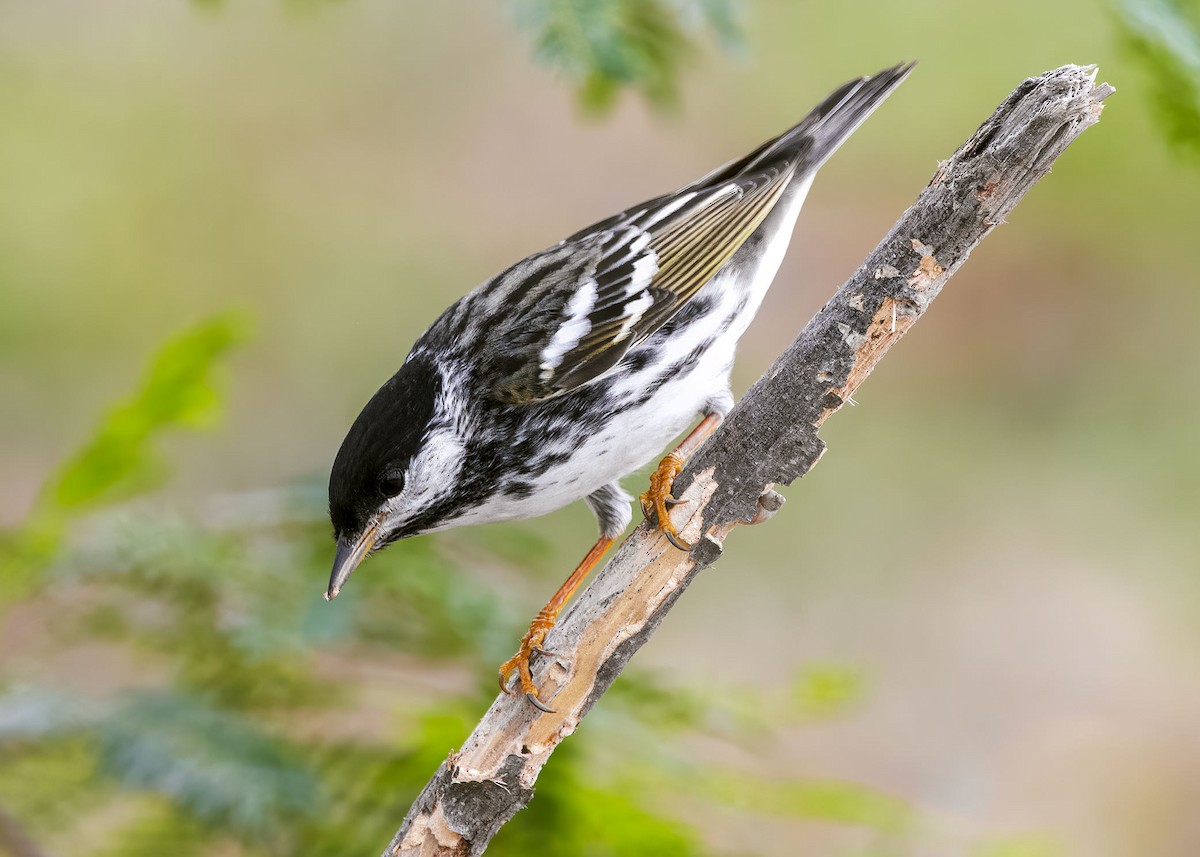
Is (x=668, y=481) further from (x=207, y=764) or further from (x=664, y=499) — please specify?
(x=207, y=764)

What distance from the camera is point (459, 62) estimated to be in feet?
22.5

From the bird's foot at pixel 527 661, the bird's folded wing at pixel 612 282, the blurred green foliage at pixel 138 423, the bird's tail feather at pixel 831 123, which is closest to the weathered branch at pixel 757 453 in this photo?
the bird's foot at pixel 527 661

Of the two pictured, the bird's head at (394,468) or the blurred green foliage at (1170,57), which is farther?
the bird's head at (394,468)

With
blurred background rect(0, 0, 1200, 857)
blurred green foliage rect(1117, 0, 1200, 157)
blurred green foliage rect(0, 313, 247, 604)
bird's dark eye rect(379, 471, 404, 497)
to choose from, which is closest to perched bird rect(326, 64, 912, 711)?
bird's dark eye rect(379, 471, 404, 497)

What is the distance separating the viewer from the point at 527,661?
170cm

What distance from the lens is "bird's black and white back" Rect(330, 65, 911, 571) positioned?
1.98 meters

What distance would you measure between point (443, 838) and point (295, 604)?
416 millimetres

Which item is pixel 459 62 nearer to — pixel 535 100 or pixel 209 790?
pixel 535 100

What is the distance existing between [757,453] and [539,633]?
0.56 metres

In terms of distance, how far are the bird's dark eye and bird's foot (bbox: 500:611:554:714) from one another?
31 cm

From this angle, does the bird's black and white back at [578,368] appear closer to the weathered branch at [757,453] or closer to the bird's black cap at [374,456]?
the bird's black cap at [374,456]

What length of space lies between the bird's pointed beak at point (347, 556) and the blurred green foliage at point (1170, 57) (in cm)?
126

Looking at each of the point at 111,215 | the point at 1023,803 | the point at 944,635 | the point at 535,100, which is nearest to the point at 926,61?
the point at 535,100

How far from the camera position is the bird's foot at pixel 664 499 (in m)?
1.67
